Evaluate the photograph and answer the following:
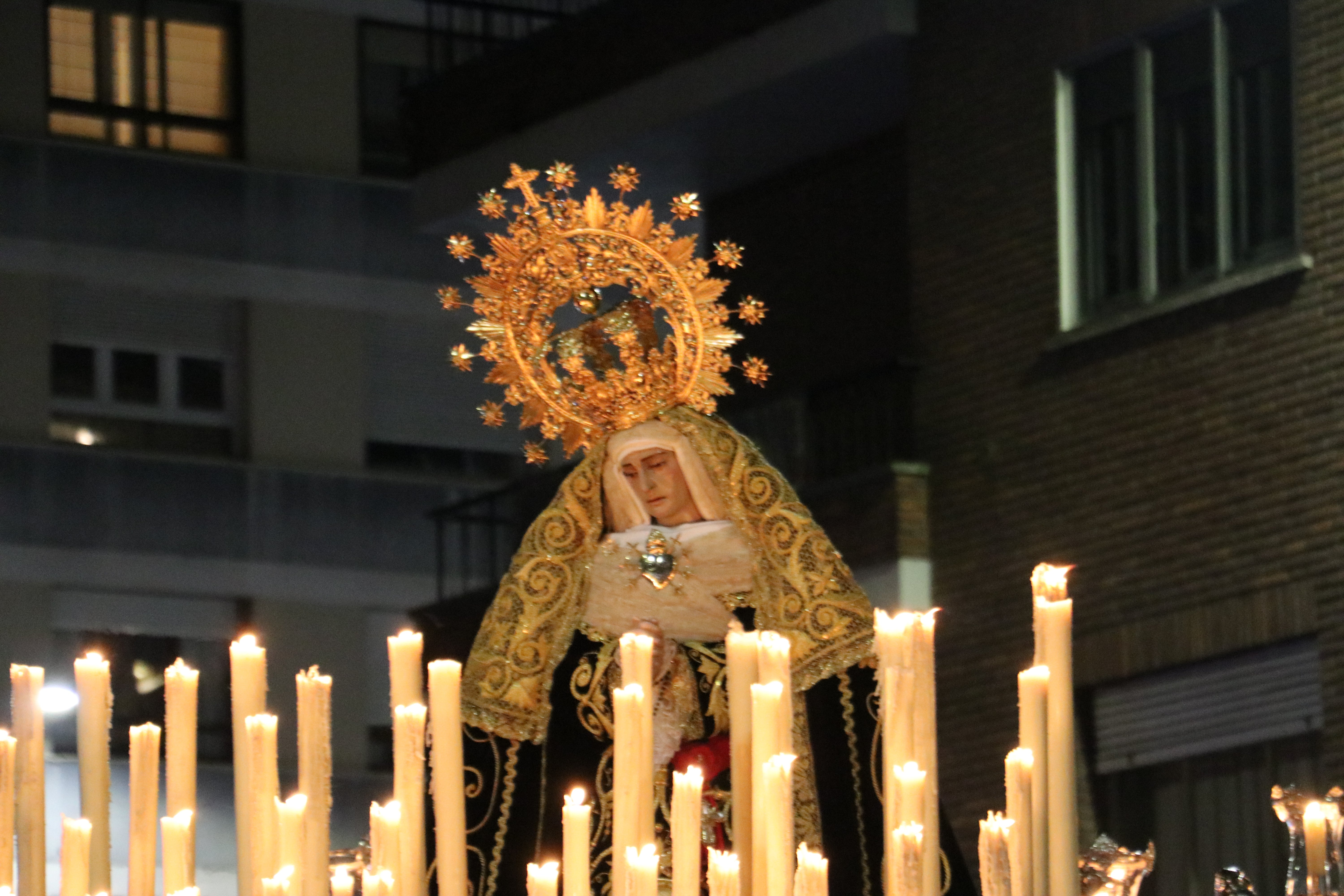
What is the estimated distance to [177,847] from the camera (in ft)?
11.7

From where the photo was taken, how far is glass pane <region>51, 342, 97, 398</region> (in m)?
17.1

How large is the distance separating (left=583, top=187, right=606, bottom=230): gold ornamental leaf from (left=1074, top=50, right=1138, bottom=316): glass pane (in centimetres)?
727

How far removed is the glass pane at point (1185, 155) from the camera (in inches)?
485

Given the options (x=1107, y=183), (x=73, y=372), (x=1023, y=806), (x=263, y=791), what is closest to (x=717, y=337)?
(x=263, y=791)

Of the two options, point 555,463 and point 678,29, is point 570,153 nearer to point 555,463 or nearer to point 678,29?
point 678,29

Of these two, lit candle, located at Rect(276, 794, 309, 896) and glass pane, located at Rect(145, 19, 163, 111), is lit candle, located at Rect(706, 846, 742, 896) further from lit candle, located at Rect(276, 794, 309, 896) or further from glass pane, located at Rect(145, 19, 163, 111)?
glass pane, located at Rect(145, 19, 163, 111)

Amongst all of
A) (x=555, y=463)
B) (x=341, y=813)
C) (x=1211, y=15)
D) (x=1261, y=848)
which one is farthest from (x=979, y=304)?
(x=341, y=813)

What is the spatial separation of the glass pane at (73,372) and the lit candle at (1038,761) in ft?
46.0

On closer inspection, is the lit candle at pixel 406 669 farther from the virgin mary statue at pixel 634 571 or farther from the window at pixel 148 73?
the window at pixel 148 73

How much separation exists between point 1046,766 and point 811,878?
47 cm

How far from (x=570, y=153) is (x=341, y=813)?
12.7 ft

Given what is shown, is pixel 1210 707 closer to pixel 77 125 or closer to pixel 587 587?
pixel 587 587

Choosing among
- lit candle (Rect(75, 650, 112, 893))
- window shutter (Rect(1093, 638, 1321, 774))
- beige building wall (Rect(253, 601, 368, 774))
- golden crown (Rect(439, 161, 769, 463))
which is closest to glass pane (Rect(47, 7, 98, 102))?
beige building wall (Rect(253, 601, 368, 774))

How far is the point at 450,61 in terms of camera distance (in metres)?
18.2
